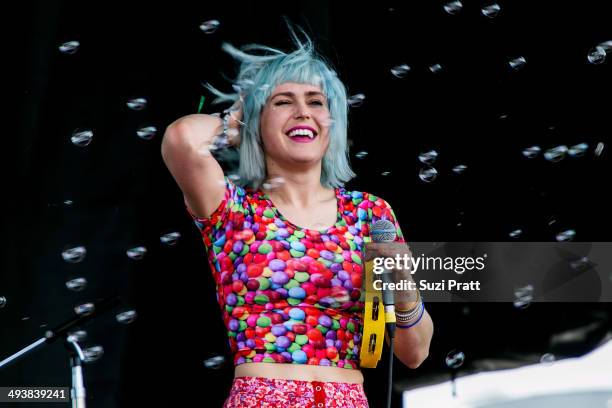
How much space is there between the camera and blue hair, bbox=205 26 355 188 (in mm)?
2377

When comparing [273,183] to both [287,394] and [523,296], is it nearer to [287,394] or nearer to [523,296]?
[287,394]

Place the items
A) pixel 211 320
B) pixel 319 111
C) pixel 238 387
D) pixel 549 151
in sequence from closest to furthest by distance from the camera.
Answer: pixel 238 387, pixel 319 111, pixel 549 151, pixel 211 320

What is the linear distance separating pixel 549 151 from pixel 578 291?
70 cm

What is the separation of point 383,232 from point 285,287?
10.2 inches

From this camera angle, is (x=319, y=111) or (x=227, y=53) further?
(x=227, y=53)

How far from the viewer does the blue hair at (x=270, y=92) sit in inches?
93.6

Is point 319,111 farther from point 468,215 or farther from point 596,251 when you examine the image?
point 596,251

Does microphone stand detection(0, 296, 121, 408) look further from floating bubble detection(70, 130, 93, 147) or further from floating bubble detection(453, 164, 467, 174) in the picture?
floating bubble detection(453, 164, 467, 174)

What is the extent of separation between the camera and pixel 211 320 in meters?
3.04

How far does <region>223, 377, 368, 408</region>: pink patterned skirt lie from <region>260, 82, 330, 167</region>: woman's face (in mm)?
A: 612

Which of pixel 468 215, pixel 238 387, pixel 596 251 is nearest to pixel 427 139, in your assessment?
pixel 468 215

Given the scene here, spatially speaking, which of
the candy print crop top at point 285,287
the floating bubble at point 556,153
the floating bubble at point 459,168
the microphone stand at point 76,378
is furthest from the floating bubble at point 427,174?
the microphone stand at point 76,378

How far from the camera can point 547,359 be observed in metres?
3.15

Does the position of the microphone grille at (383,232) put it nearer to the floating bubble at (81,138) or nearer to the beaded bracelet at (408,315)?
the beaded bracelet at (408,315)
